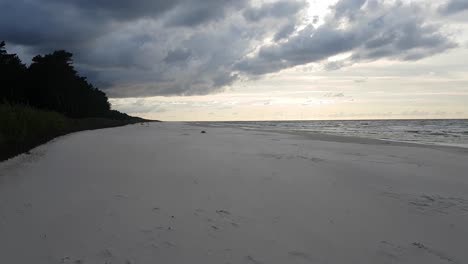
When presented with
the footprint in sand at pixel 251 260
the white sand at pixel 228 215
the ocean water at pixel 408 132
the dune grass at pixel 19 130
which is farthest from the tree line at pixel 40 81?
the footprint in sand at pixel 251 260

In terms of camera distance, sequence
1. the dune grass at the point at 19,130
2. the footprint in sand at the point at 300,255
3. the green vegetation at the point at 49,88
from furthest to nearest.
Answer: the green vegetation at the point at 49,88, the dune grass at the point at 19,130, the footprint in sand at the point at 300,255

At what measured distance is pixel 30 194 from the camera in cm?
611

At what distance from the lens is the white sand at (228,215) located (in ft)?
12.6

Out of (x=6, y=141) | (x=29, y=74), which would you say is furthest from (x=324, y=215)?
(x=29, y=74)

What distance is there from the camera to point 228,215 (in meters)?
5.05

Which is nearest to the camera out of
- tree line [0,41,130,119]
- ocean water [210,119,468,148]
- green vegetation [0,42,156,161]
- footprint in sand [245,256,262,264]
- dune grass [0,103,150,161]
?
footprint in sand [245,256,262,264]

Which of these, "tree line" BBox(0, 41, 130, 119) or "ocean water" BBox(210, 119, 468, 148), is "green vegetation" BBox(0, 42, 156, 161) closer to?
"tree line" BBox(0, 41, 130, 119)

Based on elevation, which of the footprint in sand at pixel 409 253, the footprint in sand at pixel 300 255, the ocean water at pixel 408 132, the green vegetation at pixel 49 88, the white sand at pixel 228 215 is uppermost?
the green vegetation at pixel 49 88

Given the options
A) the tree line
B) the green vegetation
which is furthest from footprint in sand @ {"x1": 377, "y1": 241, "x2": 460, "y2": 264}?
the tree line

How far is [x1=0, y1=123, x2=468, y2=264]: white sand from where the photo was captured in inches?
152

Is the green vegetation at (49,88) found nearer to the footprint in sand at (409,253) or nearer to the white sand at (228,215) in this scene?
the white sand at (228,215)

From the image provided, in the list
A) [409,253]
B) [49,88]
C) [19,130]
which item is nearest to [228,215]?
[409,253]

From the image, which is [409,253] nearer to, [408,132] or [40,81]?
[408,132]

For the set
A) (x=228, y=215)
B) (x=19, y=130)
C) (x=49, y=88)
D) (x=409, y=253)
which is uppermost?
(x=49, y=88)
